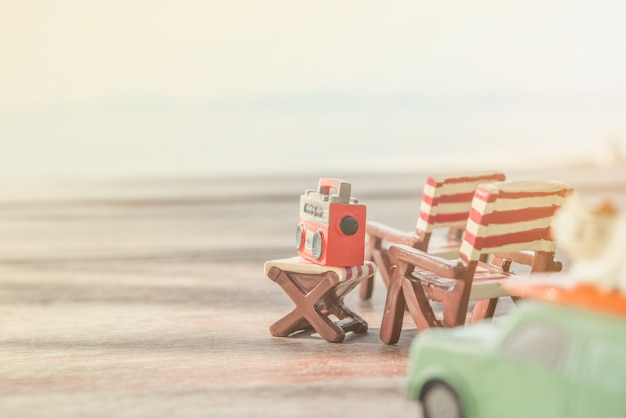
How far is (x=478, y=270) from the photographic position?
3.68m

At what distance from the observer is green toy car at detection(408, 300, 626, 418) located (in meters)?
2.12

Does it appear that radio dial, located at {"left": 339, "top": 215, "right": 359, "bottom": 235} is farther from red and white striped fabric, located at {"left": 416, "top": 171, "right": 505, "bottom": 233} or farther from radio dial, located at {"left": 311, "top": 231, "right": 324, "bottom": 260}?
red and white striped fabric, located at {"left": 416, "top": 171, "right": 505, "bottom": 233}

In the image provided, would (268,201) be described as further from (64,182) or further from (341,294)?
(341,294)

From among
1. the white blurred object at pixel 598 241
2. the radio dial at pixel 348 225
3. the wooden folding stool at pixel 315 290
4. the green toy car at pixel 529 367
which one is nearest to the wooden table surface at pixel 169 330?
the wooden folding stool at pixel 315 290

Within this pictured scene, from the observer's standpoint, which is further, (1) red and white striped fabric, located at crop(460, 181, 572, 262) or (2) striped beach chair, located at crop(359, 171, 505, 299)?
(2) striped beach chair, located at crop(359, 171, 505, 299)

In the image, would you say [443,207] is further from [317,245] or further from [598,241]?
[598,241]

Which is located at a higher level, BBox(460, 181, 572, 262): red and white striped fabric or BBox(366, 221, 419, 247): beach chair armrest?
BBox(460, 181, 572, 262): red and white striped fabric

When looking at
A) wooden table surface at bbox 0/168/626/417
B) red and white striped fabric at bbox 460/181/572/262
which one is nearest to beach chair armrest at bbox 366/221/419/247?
wooden table surface at bbox 0/168/626/417

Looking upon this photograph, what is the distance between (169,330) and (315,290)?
2.62 feet

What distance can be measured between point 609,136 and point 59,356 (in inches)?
412

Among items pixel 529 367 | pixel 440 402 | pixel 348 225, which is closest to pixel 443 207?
pixel 348 225

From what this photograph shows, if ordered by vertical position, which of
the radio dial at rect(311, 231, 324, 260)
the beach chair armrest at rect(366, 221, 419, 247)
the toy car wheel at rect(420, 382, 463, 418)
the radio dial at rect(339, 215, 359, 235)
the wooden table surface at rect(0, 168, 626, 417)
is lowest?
the wooden table surface at rect(0, 168, 626, 417)

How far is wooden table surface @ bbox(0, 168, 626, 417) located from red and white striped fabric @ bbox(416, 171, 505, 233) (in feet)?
1.67

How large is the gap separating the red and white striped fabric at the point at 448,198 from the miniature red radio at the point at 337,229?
1.87ft
